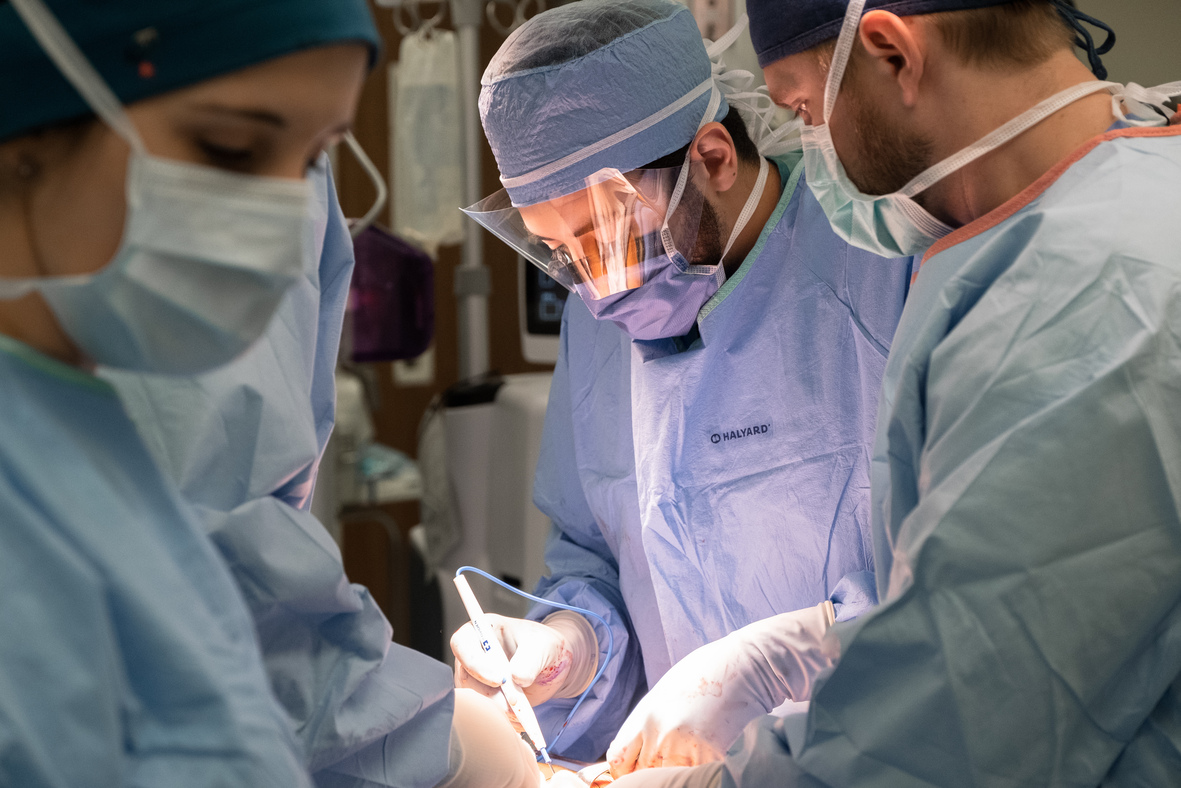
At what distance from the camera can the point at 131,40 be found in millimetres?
551

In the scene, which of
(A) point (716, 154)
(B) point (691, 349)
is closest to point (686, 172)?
(A) point (716, 154)

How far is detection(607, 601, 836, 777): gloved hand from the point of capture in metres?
1.30

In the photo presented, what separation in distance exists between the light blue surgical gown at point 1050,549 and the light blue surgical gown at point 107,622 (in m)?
0.56

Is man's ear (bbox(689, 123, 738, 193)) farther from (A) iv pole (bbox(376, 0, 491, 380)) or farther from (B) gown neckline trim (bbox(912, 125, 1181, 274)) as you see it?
(A) iv pole (bbox(376, 0, 491, 380))

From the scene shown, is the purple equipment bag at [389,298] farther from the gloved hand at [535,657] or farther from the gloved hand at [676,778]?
the gloved hand at [676,778]

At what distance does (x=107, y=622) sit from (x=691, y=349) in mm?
1119

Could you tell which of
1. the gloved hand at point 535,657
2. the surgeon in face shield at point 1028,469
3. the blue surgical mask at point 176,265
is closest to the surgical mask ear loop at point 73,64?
the blue surgical mask at point 176,265

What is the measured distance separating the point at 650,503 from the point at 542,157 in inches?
22.7

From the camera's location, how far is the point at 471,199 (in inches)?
→ 101

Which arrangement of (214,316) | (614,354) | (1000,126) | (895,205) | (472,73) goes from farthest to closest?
(472,73), (614,354), (895,205), (1000,126), (214,316)

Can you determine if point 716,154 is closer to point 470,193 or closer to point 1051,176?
point 1051,176

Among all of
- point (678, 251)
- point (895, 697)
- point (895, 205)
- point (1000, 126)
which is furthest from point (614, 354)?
point (895, 697)

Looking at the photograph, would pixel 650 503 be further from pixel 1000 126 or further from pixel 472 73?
pixel 472 73

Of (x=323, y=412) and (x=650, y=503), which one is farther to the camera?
(x=650, y=503)
